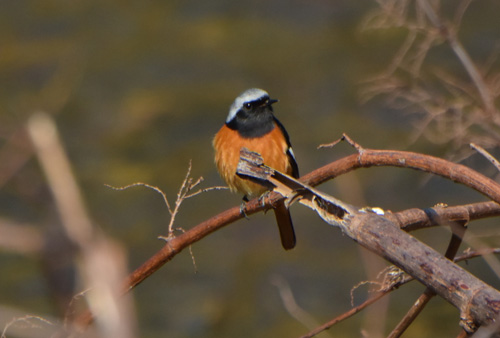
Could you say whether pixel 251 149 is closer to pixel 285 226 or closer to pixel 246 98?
pixel 246 98

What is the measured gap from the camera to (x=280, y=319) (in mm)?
8594

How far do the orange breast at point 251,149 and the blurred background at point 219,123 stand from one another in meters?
2.99

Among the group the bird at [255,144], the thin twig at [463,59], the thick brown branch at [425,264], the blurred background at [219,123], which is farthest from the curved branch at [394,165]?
the blurred background at [219,123]

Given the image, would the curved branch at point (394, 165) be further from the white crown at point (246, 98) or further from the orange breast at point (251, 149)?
the white crown at point (246, 98)

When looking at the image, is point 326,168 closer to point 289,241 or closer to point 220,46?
point 289,241

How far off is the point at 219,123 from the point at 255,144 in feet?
18.9

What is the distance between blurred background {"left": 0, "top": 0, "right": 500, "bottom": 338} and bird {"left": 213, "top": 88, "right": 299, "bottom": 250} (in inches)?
110

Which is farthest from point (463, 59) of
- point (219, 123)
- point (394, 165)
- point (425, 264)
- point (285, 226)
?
point (219, 123)

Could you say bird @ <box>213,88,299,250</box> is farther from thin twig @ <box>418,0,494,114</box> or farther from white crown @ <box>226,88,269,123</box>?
thin twig @ <box>418,0,494,114</box>

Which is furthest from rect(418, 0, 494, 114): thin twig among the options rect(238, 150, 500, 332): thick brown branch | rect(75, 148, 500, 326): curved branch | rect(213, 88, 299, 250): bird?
rect(238, 150, 500, 332): thick brown branch

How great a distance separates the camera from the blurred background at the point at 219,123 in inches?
344

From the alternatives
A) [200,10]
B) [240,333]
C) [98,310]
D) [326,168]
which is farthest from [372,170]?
[98,310]

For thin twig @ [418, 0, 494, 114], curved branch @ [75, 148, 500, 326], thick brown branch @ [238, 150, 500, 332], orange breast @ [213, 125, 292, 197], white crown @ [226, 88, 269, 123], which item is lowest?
thick brown branch @ [238, 150, 500, 332]

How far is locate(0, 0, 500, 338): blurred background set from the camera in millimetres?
8727
